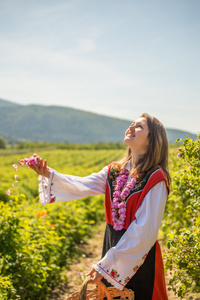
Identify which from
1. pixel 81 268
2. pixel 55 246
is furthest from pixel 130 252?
pixel 81 268

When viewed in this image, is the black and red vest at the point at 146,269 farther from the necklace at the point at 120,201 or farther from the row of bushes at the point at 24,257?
the row of bushes at the point at 24,257

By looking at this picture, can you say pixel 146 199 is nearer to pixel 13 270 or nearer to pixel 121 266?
pixel 121 266

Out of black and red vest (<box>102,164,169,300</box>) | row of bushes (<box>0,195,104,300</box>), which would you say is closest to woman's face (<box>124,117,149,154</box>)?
black and red vest (<box>102,164,169,300</box>)

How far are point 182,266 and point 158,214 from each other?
1.06 m

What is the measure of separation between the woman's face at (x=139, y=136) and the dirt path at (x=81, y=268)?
7.46 ft

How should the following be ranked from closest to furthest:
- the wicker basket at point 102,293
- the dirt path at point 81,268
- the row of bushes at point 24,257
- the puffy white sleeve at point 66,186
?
the wicker basket at point 102,293 → the puffy white sleeve at point 66,186 → the row of bushes at point 24,257 → the dirt path at point 81,268

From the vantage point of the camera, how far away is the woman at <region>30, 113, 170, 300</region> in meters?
1.78

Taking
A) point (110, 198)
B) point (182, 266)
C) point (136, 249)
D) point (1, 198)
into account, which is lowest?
point (1, 198)

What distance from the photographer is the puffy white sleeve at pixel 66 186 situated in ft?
7.36

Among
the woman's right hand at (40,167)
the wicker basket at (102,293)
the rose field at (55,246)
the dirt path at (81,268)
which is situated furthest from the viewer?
the dirt path at (81,268)

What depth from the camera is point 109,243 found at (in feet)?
7.07

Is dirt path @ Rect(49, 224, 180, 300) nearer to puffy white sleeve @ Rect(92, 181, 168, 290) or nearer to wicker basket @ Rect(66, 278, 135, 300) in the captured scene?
wicker basket @ Rect(66, 278, 135, 300)

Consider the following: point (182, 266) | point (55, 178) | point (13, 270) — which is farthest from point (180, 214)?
point (55, 178)

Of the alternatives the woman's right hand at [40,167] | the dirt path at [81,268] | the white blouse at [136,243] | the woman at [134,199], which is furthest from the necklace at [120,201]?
the dirt path at [81,268]
